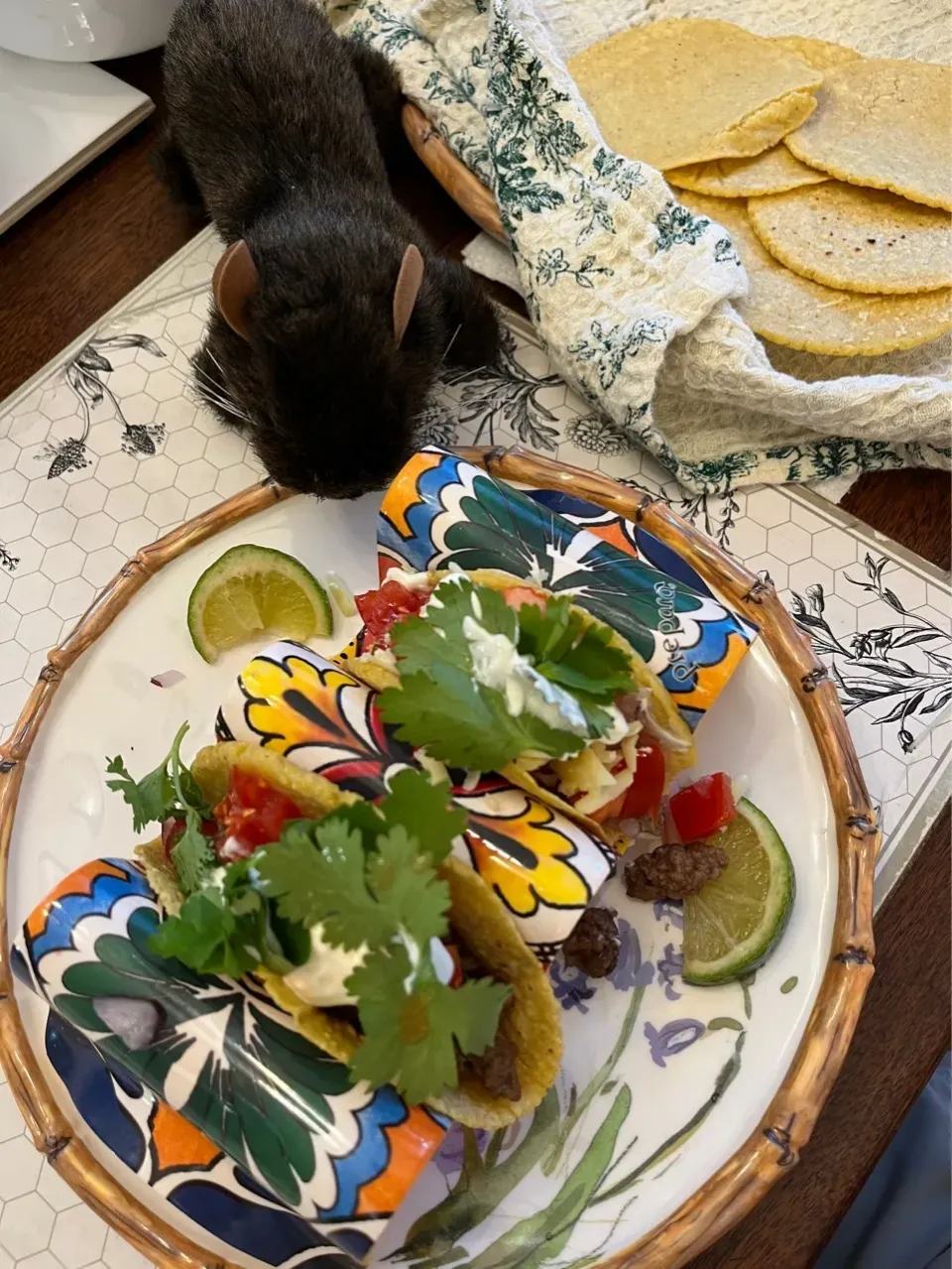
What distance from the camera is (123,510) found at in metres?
1.57

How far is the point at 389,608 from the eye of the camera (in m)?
1.14

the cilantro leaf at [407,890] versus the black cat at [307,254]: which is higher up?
the black cat at [307,254]

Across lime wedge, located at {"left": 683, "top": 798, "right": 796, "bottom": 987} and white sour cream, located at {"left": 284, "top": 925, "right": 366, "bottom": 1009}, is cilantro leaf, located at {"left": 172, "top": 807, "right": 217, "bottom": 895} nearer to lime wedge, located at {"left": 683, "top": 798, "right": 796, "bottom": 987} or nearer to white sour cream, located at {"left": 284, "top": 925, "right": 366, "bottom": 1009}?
white sour cream, located at {"left": 284, "top": 925, "right": 366, "bottom": 1009}

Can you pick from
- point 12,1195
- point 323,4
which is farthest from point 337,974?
point 323,4

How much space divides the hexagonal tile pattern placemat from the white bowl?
15.2 inches

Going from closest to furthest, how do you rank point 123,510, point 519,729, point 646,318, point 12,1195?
point 519,729
point 12,1195
point 646,318
point 123,510

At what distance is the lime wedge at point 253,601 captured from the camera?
1276 millimetres

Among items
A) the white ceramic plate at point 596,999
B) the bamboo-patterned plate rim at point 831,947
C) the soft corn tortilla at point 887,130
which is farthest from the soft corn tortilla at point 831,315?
the white ceramic plate at point 596,999

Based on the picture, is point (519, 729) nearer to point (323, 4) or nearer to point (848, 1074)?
point (848, 1074)

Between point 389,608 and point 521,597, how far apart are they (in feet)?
0.52

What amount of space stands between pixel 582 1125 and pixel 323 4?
1887mm

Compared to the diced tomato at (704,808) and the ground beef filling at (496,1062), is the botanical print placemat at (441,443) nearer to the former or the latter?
the diced tomato at (704,808)

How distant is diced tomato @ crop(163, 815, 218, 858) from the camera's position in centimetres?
105

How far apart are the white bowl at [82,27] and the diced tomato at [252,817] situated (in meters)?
1.48
